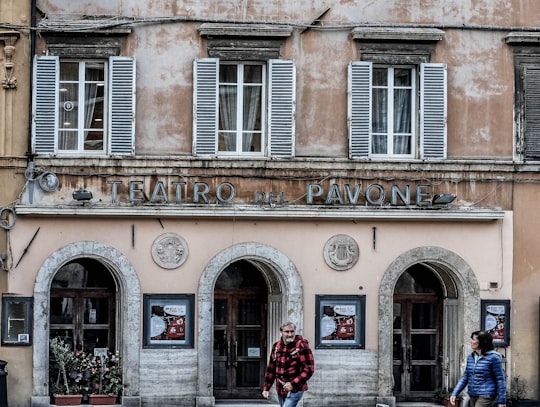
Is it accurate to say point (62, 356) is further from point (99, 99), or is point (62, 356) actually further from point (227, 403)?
point (99, 99)

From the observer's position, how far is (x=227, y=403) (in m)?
24.3

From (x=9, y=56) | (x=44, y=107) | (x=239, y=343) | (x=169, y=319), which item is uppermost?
(x=9, y=56)

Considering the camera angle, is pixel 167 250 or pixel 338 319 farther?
pixel 338 319

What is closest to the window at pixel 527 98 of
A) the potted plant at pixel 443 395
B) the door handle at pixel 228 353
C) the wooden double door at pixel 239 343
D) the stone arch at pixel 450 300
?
the stone arch at pixel 450 300

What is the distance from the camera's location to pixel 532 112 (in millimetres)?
24609

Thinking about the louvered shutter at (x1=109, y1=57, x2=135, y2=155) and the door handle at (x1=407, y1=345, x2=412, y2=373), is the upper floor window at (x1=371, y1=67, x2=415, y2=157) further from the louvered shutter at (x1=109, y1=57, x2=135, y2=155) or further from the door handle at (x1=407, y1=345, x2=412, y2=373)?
the louvered shutter at (x1=109, y1=57, x2=135, y2=155)

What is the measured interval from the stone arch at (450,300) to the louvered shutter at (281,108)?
2.86 meters

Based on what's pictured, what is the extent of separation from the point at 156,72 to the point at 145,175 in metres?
1.84

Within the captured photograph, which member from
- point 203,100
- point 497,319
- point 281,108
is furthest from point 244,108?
point 497,319

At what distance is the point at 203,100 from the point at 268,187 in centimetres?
193

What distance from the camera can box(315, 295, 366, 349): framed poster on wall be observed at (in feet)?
79.1

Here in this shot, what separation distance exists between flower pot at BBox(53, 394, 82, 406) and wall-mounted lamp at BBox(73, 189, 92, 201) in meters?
3.41

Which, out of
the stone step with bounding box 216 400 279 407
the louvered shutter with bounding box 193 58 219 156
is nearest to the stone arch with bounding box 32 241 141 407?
the stone step with bounding box 216 400 279 407

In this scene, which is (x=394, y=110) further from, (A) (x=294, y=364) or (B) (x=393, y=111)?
(A) (x=294, y=364)
